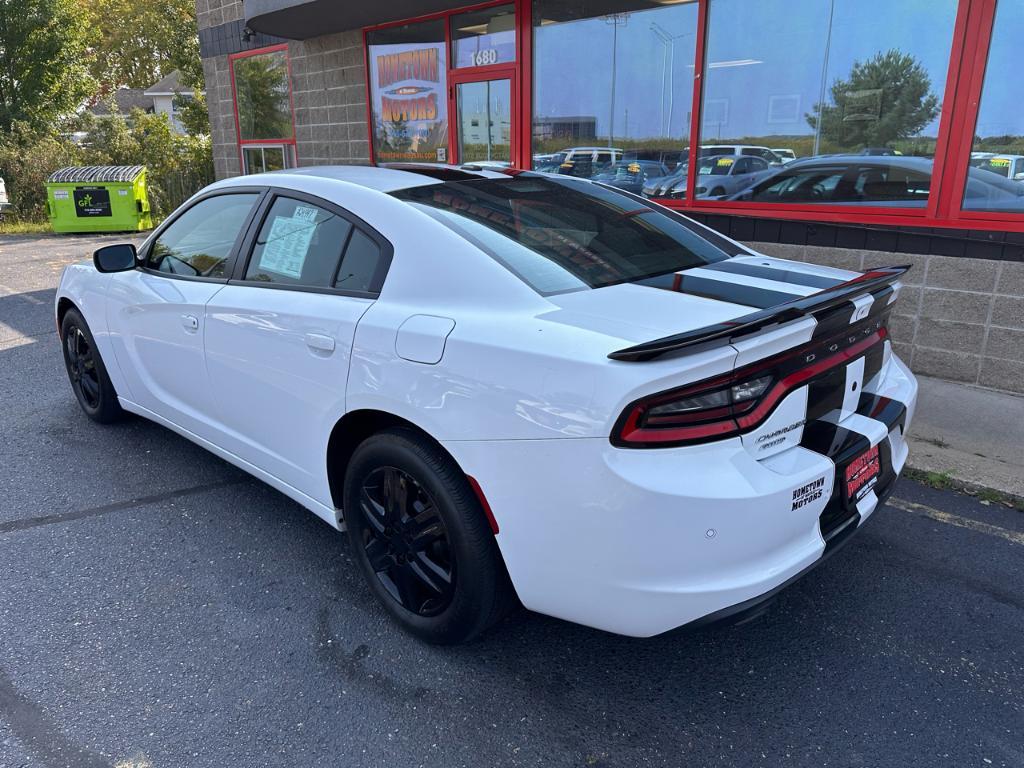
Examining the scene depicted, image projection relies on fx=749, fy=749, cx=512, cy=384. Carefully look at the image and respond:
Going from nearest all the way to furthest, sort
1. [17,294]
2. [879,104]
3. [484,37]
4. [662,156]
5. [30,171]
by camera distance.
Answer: [879,104] → [662,156] → [484,37] → [17,294] → [30,171]

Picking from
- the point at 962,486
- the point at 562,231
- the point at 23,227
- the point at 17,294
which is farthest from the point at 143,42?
the point at 962,486

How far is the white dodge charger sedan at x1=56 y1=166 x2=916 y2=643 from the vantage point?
6.42ft

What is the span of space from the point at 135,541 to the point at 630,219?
8.54 feet

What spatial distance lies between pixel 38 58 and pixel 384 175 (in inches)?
939

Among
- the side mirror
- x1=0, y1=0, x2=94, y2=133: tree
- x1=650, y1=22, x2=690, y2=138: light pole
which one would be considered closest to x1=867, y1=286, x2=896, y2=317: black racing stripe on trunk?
the side mirror

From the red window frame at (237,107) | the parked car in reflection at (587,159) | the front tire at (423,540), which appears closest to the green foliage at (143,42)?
the red window frame at (237,107)

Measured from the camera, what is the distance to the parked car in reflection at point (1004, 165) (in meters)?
5.01

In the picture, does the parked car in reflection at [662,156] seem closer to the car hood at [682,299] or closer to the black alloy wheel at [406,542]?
the car hood at [682,299]

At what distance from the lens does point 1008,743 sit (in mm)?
2172

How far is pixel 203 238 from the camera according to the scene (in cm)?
367

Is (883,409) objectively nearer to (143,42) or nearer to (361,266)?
(361,266)

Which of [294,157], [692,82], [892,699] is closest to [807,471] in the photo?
[892,699]

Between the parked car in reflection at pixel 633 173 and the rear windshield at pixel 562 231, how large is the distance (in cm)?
401

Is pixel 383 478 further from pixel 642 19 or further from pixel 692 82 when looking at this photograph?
pixel 642 19
